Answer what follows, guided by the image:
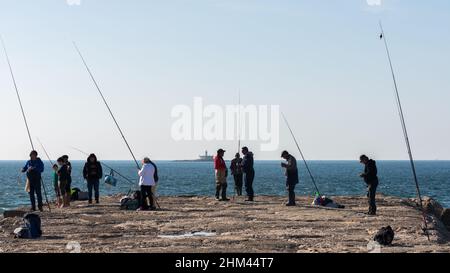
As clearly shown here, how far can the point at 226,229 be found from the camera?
13.7m

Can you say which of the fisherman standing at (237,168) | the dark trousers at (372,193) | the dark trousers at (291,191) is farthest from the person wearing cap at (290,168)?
the fisherman standing at (237,168)

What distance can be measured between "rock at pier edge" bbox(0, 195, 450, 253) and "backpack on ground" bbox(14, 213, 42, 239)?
0.60ft

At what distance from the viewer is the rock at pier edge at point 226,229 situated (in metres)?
11.2

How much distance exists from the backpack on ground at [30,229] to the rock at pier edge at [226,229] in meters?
0.18

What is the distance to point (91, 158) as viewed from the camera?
19.4m

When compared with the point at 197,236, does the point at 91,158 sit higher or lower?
higher

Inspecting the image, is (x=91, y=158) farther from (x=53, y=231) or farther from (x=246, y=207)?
(x=53, y=231)

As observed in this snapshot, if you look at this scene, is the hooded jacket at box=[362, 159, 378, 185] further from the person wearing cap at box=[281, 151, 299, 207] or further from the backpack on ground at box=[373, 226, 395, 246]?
the backpack on ground at box=[373, 226, 395, 246]

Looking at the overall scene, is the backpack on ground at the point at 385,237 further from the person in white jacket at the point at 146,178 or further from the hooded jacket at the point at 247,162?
the hooded jacket at the point at 247,162

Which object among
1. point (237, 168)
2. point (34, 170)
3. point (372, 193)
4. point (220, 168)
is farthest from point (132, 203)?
point (372, 193)

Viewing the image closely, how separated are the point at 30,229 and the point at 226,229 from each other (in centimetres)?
383

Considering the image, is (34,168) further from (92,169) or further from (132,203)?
(132,203)

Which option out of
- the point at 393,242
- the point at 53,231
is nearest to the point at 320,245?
the point at 393,242
